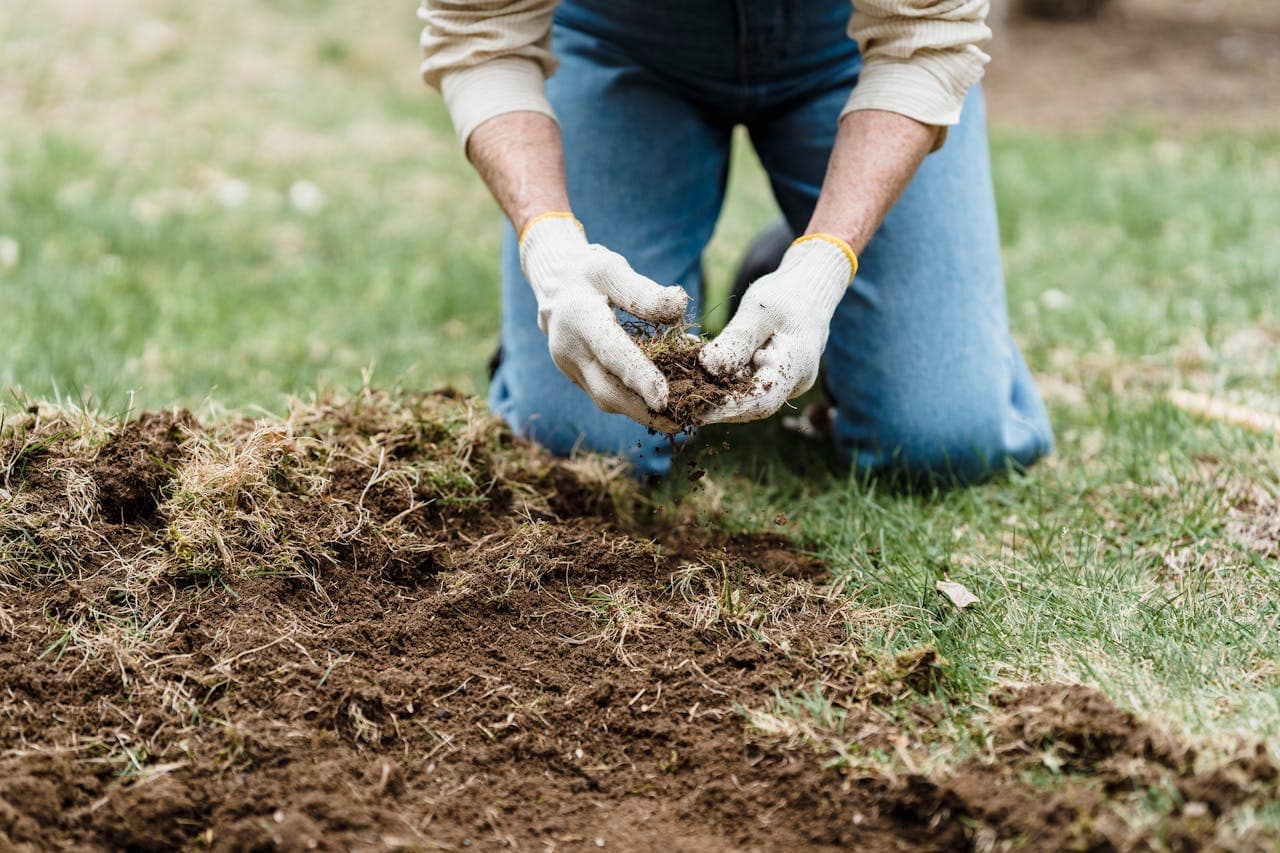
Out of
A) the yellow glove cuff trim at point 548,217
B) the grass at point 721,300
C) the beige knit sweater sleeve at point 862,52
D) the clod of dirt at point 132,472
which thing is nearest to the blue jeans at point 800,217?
the grass at point 721,300

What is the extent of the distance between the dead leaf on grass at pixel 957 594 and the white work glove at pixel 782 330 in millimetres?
404

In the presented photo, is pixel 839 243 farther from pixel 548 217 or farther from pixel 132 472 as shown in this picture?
pixel 132 472

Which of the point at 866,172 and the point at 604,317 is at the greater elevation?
the point at 866,172

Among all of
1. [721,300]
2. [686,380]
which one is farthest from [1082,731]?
[721,300]

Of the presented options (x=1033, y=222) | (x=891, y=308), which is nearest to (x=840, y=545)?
(x=891, y=308)

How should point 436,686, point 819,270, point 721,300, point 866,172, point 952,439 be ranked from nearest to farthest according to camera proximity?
point 436,686
point 819,270
point 866,172
point 952,439
point 721,300

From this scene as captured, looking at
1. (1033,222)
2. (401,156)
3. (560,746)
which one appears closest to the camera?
(560,746)

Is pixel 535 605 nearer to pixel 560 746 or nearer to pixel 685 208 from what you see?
pixel 560 746

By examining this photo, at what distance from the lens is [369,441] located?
205cm

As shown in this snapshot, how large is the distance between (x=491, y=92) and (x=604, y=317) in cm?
65

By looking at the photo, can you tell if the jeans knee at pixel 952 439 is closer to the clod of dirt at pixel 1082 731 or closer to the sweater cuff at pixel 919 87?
the sweater cuff at pixel 919 87

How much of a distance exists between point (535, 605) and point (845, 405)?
3.49ft

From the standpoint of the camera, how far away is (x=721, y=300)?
332cm

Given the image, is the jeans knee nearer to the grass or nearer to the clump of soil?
the grass
